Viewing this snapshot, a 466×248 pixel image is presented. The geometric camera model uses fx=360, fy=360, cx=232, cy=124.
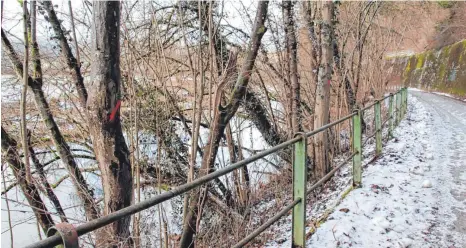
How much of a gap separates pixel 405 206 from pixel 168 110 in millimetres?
4444

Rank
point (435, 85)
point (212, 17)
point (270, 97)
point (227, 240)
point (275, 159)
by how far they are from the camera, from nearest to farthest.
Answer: point (227, 240) < point (212, 17) < point (275, 159) < point (270, 97) < point (435, 85)

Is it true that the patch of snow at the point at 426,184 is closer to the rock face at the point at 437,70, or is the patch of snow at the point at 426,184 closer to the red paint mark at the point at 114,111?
the red paint mark at the point at 114,111

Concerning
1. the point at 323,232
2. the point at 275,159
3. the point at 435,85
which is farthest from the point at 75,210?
the point at 435,85

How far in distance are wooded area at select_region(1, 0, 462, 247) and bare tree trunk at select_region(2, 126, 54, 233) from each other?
0.07ft

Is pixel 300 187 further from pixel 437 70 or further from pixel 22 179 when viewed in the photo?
pixel 437 70

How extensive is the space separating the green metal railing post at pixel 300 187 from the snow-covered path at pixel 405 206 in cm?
34

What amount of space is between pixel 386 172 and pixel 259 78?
3.47 meters

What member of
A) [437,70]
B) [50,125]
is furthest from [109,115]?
[437,70]

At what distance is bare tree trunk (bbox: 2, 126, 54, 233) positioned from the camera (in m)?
5.50

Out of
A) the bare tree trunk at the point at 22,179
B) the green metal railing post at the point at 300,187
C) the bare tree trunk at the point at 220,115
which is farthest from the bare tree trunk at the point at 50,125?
the green metal railing post at the point at 300,187

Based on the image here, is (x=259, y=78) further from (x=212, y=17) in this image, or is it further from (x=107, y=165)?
(x=107, y=165)

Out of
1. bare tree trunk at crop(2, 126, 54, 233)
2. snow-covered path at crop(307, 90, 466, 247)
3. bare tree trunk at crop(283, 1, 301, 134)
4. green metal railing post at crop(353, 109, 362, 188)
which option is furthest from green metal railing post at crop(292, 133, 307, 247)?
bare tree trunk at crop(2, 126, 54, 233)

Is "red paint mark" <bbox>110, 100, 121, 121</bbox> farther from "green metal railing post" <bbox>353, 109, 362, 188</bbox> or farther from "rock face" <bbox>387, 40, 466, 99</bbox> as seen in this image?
"rock face" <bbox>387, 40, 466, 99</bbox>

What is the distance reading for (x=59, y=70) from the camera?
19.4 feet
